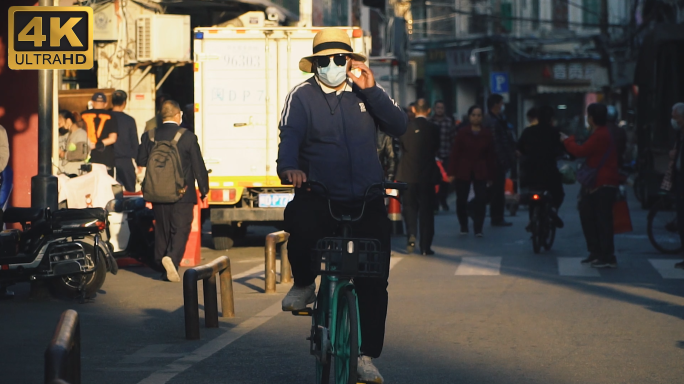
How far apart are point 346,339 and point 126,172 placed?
38.6ft

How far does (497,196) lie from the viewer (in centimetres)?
1834

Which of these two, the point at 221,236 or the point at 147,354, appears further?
the point at 221,236

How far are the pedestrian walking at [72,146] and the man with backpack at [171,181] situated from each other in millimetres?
1469

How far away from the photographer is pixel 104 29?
70.6ft

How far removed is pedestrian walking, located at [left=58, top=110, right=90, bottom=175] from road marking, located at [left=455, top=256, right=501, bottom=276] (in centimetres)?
434

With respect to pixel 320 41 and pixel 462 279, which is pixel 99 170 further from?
pixel 320 41

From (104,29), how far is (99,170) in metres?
9.91

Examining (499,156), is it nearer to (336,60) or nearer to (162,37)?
(162,37)

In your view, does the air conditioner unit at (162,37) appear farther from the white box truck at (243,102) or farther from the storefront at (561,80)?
the storefront at (561,80)

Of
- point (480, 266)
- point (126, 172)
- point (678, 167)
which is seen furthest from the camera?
point (126, 172)

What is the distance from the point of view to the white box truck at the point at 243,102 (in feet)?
48.3

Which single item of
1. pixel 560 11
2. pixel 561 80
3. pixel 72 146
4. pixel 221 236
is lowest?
pixel 221 236

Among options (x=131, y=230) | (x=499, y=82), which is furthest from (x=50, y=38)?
(x=499, y=82)

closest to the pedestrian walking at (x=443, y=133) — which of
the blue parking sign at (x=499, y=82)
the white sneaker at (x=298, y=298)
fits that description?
the white sneaker at (x=298, y=298)
